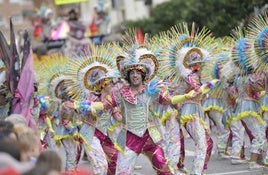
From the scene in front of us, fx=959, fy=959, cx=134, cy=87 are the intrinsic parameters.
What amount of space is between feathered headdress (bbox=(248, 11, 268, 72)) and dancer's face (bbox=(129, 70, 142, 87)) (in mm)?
2210

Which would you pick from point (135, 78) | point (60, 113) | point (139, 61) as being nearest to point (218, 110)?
point (60, 113)

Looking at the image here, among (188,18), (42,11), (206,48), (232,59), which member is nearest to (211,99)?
(232,59)

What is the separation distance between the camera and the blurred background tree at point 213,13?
901 inches

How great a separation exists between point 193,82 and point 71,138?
2900 mm

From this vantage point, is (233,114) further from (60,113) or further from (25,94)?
(25,94)

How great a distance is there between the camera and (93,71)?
12.8 meters

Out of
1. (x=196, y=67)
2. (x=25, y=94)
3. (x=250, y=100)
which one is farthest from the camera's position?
(x=250, y=100)

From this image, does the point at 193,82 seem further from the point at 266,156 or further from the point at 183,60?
the point at 266,156

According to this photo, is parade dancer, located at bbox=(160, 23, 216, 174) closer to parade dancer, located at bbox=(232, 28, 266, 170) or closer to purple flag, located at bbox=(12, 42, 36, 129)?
parade dancer, located at bbox=(232, 28, 266, 170)

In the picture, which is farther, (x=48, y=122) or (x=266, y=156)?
(x=48, y=122)

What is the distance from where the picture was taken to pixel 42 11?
29234 mm

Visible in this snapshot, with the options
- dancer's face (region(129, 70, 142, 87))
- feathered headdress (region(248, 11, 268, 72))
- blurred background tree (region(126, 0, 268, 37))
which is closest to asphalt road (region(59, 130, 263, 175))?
feathered headdress (region(248, 11, 268, 72))

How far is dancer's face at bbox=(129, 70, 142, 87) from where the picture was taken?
11102 mm

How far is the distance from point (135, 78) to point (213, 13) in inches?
538
